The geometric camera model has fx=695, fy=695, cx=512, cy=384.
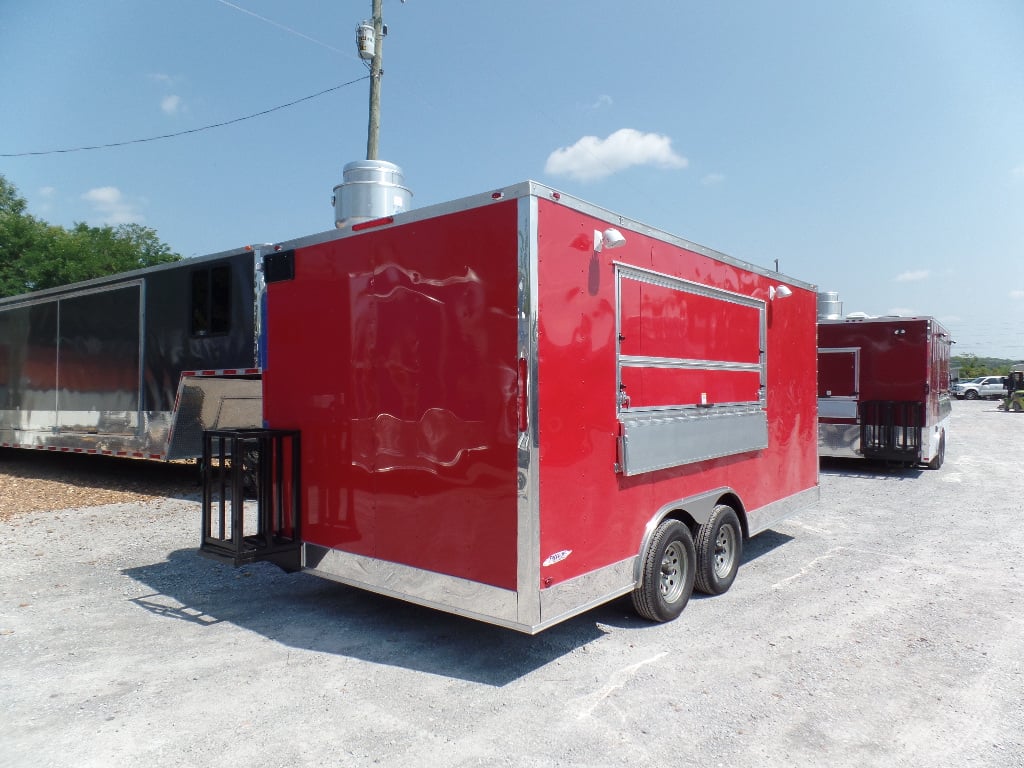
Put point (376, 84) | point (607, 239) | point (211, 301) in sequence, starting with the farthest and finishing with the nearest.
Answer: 1. point (376, 84)
2. point (211, 301)
3. point (607, 239)

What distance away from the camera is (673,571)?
4836mm

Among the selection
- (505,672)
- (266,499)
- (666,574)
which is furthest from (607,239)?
(266,499)

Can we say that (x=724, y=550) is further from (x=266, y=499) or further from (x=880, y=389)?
(x=880, y=389)

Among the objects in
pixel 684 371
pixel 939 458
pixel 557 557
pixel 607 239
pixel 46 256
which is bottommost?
pixel 939 458

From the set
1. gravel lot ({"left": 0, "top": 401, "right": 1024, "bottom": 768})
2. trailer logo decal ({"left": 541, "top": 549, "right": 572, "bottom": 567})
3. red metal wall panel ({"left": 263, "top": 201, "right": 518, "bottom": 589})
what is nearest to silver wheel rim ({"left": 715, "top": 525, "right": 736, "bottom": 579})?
gravel lot ({"left": 0, "top": 401, "right": 1024, "bottom": 768})

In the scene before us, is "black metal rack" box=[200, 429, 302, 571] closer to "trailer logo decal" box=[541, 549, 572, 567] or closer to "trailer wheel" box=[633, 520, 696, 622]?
"trailer logo decal" box=[541, 549, 572, 567]

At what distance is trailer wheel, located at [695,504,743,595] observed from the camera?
5.08 m

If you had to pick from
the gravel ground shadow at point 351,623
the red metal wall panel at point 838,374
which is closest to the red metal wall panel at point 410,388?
the gravel ground shadow at point 351,623

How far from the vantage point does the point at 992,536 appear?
7.35 meters

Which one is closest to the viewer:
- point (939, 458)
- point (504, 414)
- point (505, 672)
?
point (504, 414)

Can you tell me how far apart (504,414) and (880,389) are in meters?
10.5

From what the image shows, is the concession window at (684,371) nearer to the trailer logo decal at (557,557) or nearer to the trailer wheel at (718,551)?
the trailer wheel at (718,551)

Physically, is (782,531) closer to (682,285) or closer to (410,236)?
(682,285)

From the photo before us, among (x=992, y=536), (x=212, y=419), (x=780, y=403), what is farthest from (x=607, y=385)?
(x=212, y=419)
